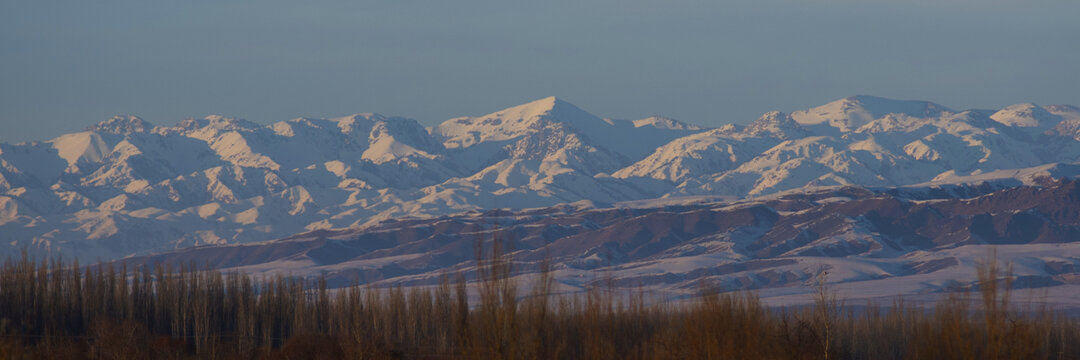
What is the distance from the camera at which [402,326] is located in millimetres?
98688

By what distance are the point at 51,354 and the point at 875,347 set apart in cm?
5415

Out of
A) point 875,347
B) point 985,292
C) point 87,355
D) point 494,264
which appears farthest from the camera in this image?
point 875,347

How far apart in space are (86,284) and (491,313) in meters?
79.4

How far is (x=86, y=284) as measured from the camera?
103125 millimetres

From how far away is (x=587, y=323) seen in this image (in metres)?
54.6

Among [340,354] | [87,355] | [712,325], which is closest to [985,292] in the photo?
[712,325]

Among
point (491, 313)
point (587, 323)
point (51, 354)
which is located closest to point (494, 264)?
point (491, 313)

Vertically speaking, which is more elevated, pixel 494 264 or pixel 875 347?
pixel 494 264

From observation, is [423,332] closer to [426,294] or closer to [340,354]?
[426,294]

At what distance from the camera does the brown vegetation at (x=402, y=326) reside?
4541cm

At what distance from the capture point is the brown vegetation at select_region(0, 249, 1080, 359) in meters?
45.4

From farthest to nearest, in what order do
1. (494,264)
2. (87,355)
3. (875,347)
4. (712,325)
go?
(875,347), (87,355), (712,325), (494,264)

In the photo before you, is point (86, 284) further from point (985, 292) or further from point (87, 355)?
point (985, 292)

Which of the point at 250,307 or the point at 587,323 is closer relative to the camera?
the point at 587,323
